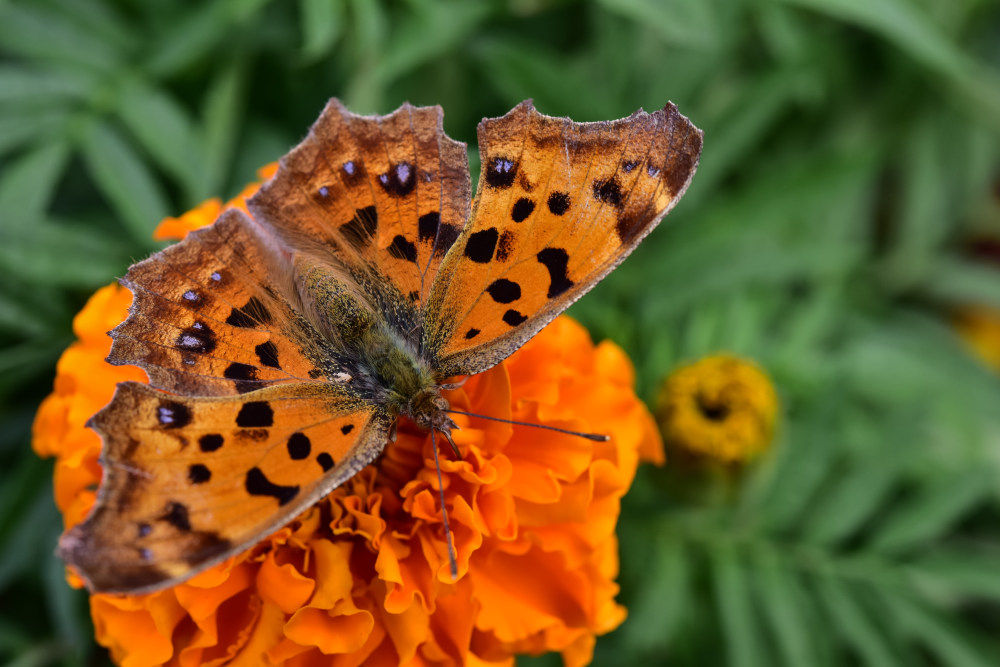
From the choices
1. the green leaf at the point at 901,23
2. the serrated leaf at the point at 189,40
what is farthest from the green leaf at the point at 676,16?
the serrated leaf at the point at 189,40

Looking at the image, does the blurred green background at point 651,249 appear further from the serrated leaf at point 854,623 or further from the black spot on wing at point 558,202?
the black spot on wing at point 558,202

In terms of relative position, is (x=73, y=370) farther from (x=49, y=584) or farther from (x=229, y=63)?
(x=229, y=63)

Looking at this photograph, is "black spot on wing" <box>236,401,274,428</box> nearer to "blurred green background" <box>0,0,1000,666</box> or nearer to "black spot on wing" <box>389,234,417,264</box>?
"black spot on wing" <box>389,234,417,264</box>

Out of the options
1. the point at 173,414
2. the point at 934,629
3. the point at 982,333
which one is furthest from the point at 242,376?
the point at 982,333

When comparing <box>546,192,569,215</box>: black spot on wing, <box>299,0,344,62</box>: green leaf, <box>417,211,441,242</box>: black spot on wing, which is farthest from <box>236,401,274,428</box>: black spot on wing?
<box>299,0,344,62</box>: green leaf

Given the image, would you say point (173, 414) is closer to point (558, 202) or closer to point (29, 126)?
point (558, 202)

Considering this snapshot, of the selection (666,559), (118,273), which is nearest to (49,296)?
(118,273)

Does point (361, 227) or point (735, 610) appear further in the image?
point (735, 610)

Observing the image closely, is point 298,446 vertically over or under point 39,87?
under
